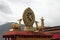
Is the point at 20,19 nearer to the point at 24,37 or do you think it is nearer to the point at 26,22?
the point at 26,22

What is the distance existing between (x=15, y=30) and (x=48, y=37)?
5057 mm

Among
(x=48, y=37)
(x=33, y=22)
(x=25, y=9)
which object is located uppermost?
(x=25, y=9)

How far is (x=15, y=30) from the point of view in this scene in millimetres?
21516

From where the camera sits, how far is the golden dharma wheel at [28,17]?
22656mm

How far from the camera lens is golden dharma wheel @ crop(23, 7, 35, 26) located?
22.7 meters

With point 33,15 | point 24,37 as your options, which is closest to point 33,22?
point 33,15

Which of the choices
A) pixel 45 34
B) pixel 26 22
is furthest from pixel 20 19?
pixel 45 34

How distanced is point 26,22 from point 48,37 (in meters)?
3.83

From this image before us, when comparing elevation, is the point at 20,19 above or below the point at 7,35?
above

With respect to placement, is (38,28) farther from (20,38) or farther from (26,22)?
(20,38)

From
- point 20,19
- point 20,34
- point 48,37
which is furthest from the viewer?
point 48,37

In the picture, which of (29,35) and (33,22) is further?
(33,22)

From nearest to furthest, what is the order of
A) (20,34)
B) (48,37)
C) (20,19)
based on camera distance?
(20,34) < (20,19) < (48,37)

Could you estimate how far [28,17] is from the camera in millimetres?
22953
